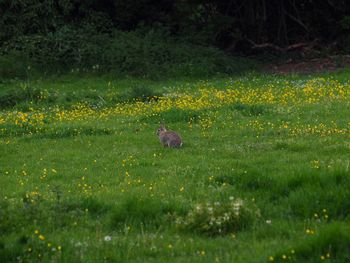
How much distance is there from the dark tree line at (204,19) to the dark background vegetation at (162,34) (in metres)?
0.05

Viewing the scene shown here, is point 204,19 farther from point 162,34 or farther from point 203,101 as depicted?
point 203,101

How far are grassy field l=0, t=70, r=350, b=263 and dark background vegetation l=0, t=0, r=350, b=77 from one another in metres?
9.33

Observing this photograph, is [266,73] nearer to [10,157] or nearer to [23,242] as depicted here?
[10,157]

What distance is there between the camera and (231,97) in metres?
22.0

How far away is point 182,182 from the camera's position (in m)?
11.1

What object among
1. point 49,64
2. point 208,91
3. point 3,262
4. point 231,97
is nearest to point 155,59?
point 49,64

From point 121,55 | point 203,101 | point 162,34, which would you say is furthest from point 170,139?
point 162,34

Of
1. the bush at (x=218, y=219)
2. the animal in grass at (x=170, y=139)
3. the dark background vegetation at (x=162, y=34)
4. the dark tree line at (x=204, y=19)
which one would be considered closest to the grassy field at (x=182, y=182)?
the bush at (x=218, y=219)

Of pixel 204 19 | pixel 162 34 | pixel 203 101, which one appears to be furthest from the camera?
pixel 204 19

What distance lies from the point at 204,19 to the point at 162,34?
2937 millimetres

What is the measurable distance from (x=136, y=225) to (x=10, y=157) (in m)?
6.04

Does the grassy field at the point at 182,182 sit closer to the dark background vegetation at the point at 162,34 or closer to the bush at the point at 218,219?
the bush at the point at 218,219

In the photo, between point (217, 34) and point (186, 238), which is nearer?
point (186, 238)

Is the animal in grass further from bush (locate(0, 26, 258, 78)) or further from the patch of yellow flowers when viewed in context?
bush (locate(0, 26, 258, 78))
